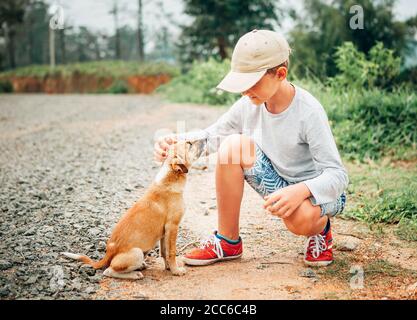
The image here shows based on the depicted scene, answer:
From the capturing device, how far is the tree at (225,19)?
1861cm

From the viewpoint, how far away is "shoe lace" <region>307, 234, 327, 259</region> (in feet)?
10.0

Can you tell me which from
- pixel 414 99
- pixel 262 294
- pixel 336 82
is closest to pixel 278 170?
pixel 262 294

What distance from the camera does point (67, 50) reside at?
1734 inches

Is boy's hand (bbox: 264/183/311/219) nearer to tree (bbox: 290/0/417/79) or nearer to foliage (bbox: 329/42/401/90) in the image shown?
foliage (bbox: 329/42/401/90)

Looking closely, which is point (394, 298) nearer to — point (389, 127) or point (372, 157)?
point (372, 157)

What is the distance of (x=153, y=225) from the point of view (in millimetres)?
2895

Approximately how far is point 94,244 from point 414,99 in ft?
19.2

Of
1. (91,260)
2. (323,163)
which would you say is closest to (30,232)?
(91,260)

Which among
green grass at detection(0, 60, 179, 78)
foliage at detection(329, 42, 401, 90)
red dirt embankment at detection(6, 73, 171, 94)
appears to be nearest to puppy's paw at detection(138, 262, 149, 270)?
foliage at detection(329, 42, 401, 90)

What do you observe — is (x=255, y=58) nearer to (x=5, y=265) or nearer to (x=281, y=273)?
(x=281, y=273)

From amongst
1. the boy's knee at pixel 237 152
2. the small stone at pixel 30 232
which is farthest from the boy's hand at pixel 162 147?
the small stone at pixel 30 232

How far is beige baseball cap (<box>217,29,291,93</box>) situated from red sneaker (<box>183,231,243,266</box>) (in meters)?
1.10

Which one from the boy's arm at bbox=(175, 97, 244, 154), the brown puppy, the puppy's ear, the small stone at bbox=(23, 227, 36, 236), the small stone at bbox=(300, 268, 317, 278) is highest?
the boy's arm at bbox=(175, 97, 244, 154)

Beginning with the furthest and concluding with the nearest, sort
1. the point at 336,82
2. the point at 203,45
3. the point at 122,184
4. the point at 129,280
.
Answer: the point at 203,45, the point at 336,82, the point at 122,184, the point at 129,280
